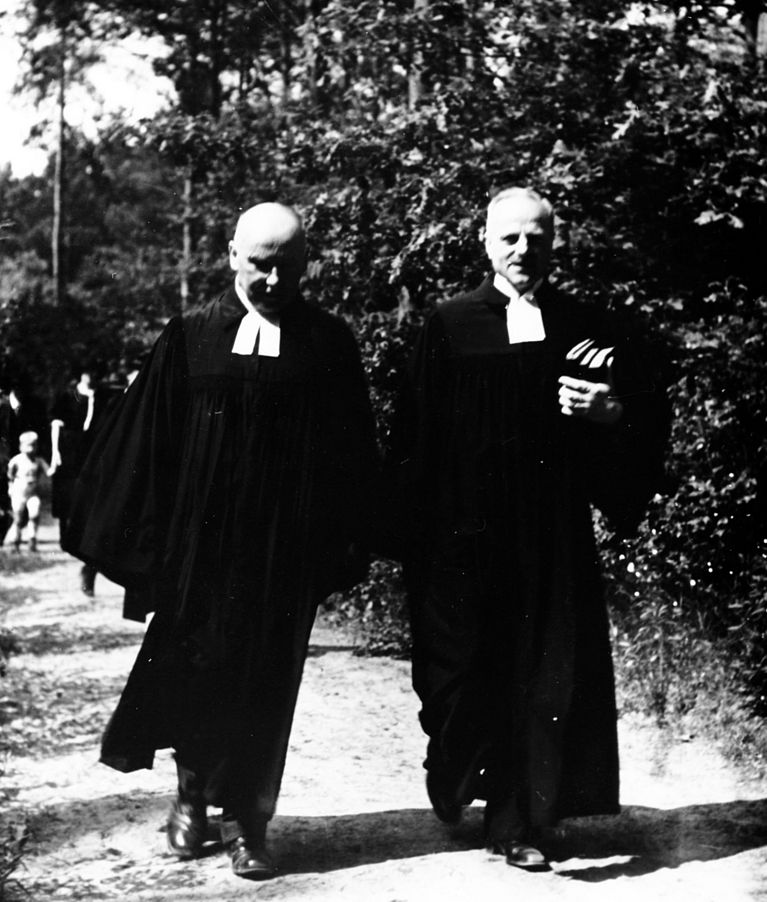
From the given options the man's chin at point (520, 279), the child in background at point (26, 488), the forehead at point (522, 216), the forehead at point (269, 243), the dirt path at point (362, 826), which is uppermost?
the forehead at point (522, 216)

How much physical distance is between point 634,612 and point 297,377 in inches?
130

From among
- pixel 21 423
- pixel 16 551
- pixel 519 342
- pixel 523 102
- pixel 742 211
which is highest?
pixel 523 102

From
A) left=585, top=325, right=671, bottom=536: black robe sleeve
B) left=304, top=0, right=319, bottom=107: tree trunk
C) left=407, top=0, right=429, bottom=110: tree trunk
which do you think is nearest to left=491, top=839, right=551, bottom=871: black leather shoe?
left=585, top=325, right=671, bottom=536: black robe sleeve

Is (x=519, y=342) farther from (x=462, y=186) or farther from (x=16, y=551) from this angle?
(x=16, y=551)

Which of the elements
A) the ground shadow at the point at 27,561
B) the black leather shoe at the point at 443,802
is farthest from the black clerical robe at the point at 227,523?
the ground shadow at the point at 27,561

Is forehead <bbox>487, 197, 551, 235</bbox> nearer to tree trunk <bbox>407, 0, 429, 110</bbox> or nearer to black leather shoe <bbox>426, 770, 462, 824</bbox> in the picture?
black leather shoe <bbox>426, 770, 462, 824</bbox>

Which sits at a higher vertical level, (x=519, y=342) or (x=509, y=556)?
(x=519, y=342)

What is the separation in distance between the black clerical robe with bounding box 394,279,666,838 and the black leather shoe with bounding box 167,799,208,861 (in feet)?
2.87

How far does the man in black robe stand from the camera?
181 inches

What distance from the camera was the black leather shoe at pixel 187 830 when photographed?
462 centimetres

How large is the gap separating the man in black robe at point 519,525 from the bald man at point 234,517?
0.33 meters

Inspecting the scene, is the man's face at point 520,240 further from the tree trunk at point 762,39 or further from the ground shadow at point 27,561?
the ground shadow at point 27,561

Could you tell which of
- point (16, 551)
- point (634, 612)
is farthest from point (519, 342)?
point (16, 551)

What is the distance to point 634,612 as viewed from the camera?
724 cm
